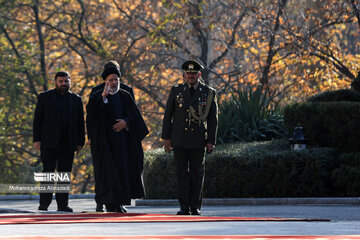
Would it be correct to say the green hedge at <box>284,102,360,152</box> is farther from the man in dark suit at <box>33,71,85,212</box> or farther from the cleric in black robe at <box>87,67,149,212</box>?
the cleric in black robe at <box>87,67,149,212</box>

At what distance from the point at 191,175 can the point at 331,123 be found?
591cm

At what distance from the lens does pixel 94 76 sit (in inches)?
1120

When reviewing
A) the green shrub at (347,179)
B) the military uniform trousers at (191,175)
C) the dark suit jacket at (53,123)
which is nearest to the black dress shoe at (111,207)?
the military uniform trousers at (191,175)

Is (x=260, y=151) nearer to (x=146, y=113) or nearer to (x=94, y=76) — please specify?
(x=94, y=76)

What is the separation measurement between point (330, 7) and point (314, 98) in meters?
7.64

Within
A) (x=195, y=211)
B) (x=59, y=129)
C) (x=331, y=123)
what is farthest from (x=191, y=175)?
(x=331, y=123)

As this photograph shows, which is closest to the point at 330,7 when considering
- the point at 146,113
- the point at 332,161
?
the point at 146,113

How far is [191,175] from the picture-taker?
12.2 meters

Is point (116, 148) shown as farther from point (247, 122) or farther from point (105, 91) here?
point (247, 122)

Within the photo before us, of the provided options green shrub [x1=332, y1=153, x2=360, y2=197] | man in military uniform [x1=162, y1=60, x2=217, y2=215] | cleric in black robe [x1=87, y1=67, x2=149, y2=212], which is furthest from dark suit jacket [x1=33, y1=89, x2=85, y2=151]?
green shrub [x1=332, y1=153, x2=360, y2=197]

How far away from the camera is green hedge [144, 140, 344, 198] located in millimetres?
16172

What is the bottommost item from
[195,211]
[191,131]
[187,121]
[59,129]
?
[195,211]

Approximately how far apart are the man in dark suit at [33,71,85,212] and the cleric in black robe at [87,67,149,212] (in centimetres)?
110

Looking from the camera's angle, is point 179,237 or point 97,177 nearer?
point 179,237
